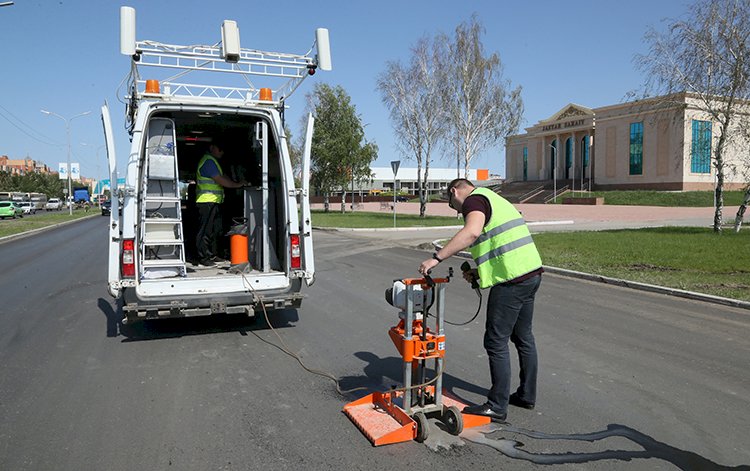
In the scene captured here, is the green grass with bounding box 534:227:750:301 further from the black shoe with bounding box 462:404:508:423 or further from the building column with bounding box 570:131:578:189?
the building column with bounding box 570:131:578:189

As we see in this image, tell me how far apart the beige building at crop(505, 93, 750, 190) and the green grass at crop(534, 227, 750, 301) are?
26.5m

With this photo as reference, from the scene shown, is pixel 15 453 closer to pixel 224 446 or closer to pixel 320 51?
pixel 224 446

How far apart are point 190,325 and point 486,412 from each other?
431 cm

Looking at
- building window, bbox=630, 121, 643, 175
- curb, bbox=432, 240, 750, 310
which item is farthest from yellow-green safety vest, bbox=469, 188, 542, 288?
building window, bbox=630, 121, 643, 175

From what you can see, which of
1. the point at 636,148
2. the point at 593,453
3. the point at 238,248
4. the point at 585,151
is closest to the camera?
the point at 593,453

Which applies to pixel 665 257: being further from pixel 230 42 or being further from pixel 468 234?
pixel 468 234

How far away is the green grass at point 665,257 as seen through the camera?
977 cm

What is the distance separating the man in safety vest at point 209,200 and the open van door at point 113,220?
1671 mm

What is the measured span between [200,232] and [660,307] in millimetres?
6566

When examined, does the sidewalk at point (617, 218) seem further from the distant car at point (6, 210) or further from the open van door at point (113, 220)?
the distant car at point (6, 210)

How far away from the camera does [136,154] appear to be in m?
6.04

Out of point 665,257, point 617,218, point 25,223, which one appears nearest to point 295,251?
point 665,257

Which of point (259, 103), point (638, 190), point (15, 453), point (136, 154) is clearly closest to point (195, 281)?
point (136, 154)

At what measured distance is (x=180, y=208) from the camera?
682 centimetres
